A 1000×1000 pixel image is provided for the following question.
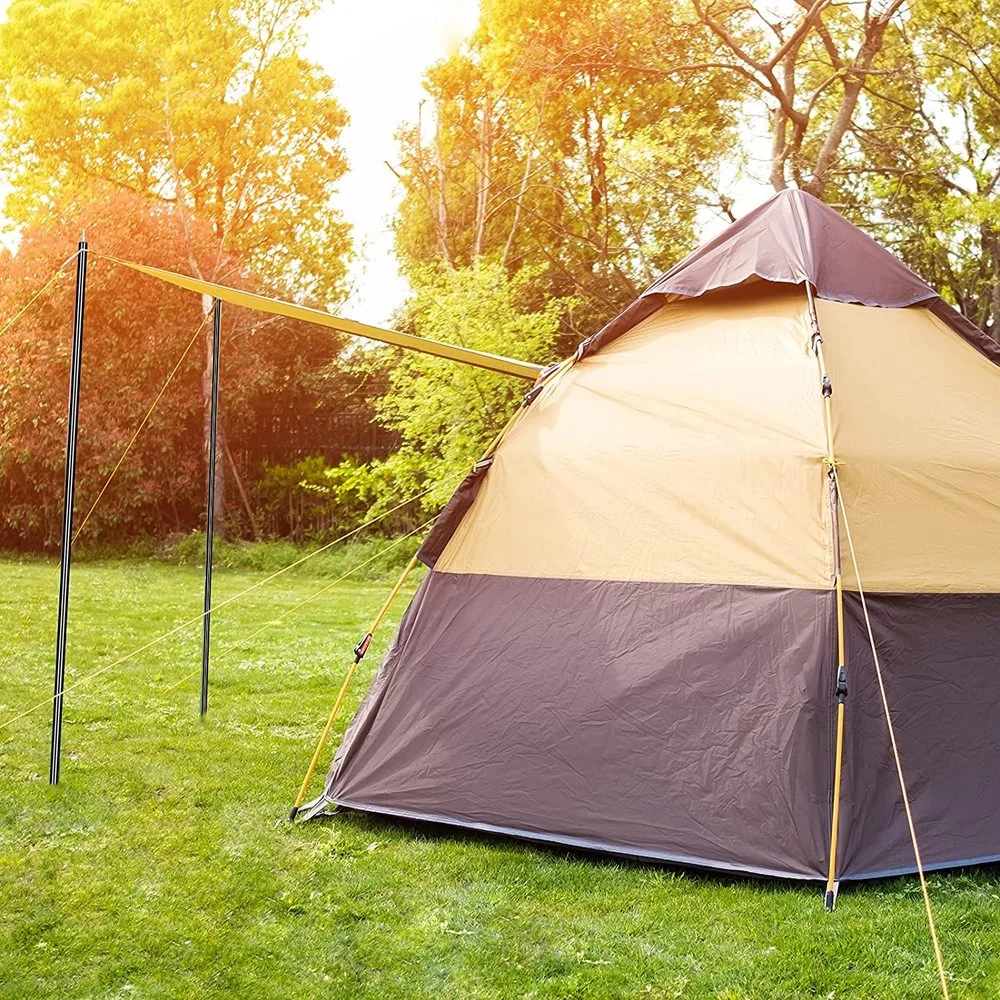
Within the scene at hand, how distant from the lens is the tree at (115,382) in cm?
1596

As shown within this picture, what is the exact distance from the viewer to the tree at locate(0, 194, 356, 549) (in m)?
16.0

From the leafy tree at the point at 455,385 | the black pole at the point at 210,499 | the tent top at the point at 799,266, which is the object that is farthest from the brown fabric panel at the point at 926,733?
the leafy tree at the point at 455,385

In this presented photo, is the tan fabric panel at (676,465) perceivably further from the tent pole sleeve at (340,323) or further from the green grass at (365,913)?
the green grass at (365,913)

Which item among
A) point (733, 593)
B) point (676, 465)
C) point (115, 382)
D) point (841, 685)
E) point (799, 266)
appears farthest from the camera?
point (115, 382)

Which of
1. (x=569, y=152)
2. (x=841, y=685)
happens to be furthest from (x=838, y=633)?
(x=569, y=152)

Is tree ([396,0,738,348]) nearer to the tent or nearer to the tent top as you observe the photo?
the tent top

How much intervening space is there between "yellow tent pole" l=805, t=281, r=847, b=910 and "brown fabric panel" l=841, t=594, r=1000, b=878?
43 millimetres

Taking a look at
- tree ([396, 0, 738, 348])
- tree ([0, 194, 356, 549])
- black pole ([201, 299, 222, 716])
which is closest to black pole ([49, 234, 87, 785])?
black pole ([201, 299, 222, 716])

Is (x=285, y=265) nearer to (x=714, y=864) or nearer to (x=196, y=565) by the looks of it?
(x=196, y=565)

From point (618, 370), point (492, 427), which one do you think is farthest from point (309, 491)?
point (618, 370)

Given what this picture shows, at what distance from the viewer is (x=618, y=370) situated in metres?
4.99

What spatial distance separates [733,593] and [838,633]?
41 cm

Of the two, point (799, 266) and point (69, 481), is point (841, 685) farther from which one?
point (69, 481)

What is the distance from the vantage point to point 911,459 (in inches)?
174
